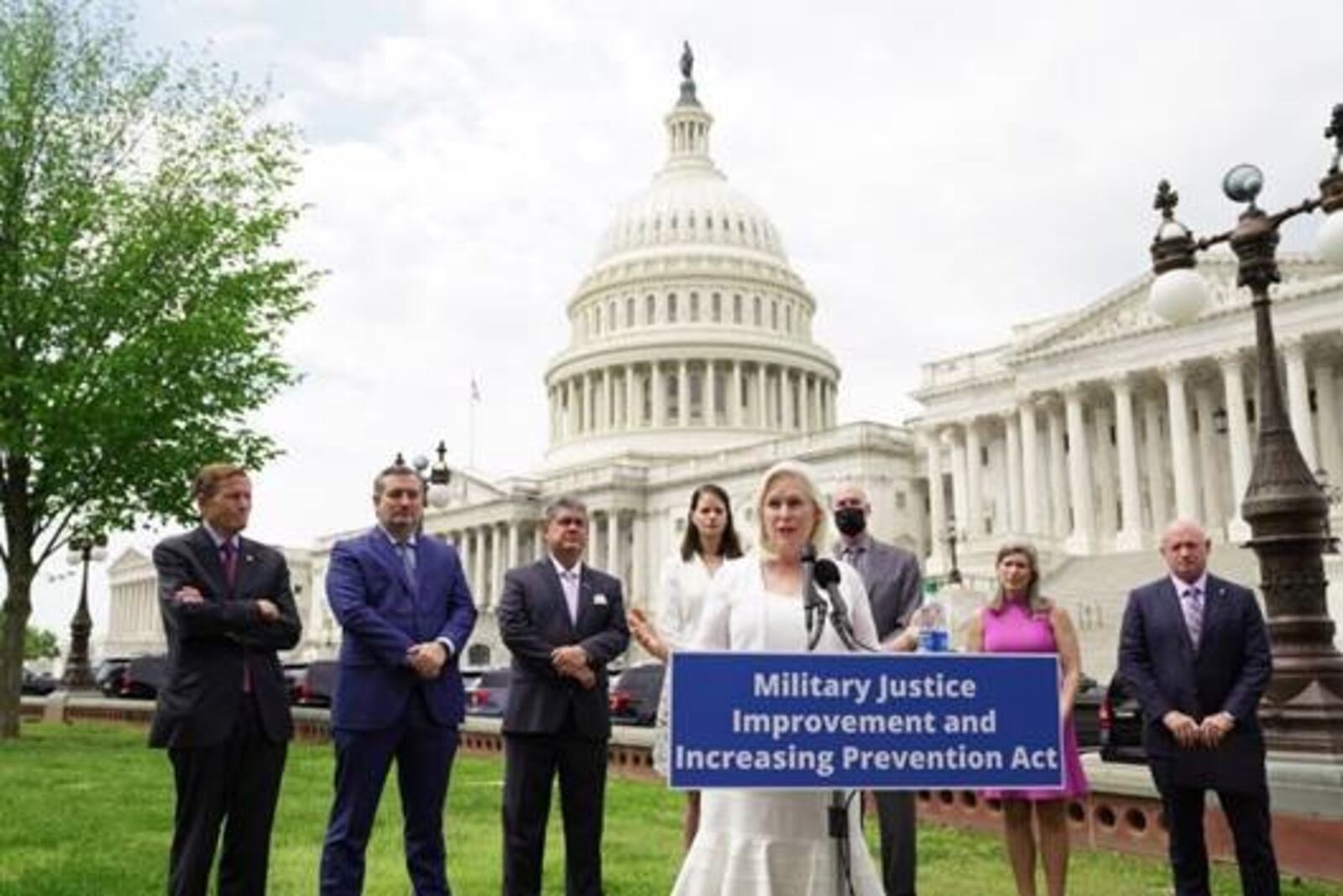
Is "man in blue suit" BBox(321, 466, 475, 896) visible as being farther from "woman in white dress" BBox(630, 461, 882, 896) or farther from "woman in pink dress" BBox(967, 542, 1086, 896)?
"woman in pink dress" BBox(967, 542, 1086, 896)

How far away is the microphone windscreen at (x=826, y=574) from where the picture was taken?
5.01 m

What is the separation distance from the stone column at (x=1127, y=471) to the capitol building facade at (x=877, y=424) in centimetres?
13

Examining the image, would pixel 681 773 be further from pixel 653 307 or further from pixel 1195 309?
pixel 653 307

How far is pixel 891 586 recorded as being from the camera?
8094 mm

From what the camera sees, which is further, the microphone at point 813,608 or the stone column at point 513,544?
the stone column at point 513,544

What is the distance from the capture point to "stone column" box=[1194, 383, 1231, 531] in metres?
57.6

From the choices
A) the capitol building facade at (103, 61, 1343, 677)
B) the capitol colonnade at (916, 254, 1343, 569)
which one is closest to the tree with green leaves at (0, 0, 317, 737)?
the capitol building facade at (103, 61, 1343, 677)

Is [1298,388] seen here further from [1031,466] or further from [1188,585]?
[1188,585]

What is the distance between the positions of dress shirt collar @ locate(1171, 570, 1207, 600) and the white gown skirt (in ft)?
12.7

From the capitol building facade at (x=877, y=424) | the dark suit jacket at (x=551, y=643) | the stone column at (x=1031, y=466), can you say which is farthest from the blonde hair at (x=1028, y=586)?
the stone column at (x=1031, y=466)

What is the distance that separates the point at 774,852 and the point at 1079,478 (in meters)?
56.6

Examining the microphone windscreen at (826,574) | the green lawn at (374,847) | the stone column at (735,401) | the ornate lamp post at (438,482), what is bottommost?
the green lawn at (374,847)

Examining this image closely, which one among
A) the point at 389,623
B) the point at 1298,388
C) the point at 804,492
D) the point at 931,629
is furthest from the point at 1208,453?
the point at 804,492

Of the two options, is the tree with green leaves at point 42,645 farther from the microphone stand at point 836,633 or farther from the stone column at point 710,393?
the microphone stand at point 836,633
